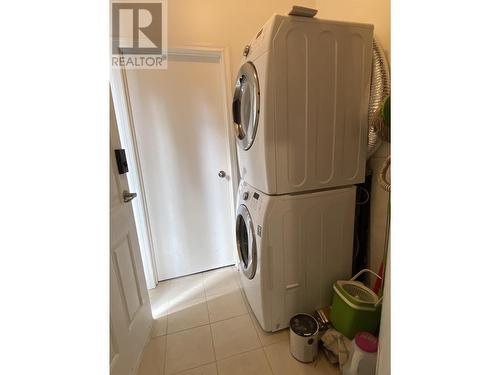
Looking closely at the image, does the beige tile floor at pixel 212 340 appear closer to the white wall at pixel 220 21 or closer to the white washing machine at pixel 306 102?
the white washing machine at pixel 306 102

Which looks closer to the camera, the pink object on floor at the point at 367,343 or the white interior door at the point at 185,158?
the pink object on floor at the point at 367,343

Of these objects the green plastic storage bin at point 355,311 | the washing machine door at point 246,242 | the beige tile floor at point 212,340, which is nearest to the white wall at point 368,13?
the washing machine door at point 246,242

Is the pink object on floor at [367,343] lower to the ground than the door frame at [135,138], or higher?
lower

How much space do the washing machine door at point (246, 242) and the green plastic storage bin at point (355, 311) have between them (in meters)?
0.52

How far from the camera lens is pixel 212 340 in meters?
1.42

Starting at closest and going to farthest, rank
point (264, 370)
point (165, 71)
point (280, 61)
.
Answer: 1. point (280, 61)
2. point (264, 370)
3. point (165, 71)

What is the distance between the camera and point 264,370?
1.21 metres

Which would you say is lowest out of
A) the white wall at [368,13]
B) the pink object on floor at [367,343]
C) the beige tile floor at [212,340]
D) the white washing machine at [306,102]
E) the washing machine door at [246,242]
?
the beige tile floor at [212,340]

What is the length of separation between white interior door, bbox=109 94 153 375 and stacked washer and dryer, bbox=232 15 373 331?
0.69 m

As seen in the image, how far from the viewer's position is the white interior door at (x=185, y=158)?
1767mm
